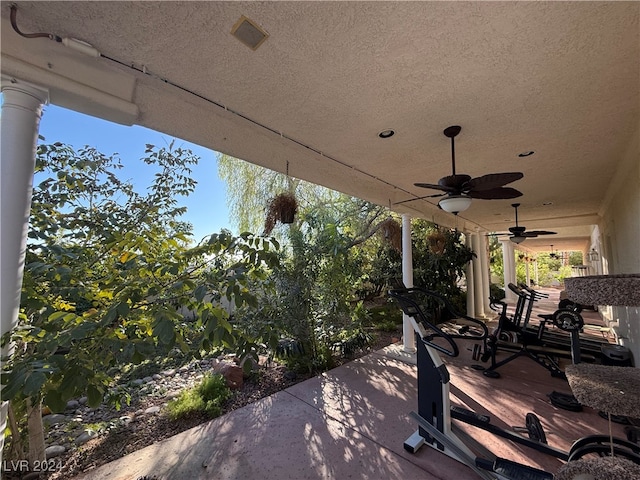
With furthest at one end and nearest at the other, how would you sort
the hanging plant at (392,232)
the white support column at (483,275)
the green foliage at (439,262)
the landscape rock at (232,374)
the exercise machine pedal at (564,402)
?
the white support column at (483,275)
the green foliage at (439,262)
the hanging plant at (392,232)
the landscape rock at (232,374)
the exercise machine pedal at (564,402)

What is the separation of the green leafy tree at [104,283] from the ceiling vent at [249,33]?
3.58 feet

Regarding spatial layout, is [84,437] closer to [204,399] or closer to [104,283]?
[204,399]

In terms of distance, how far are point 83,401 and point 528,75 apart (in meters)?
5.31

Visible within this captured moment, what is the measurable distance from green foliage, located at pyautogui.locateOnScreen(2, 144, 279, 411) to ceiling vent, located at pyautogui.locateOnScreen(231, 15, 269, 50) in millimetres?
1088

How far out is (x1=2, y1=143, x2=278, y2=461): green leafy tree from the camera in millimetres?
1230

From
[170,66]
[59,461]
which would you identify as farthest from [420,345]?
[59,461]

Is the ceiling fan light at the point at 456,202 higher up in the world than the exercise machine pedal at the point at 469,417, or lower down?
higher up

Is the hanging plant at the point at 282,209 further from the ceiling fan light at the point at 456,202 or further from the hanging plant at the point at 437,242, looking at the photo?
the hanging plant at the point at 437,242

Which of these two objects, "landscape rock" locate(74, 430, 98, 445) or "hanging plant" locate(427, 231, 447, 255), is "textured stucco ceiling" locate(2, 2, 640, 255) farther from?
"hanging plant" locate(427, 231, 447, 255)

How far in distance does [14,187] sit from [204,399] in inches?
105

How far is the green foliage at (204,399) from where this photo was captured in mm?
2805

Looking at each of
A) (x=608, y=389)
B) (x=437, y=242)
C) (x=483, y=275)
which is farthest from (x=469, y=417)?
(x=483, y=275)

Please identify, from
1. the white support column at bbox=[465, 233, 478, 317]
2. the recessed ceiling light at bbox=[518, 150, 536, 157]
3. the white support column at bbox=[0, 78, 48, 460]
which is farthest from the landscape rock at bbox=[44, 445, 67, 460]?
the white support column at bbox=[465, 233, 478, 317]

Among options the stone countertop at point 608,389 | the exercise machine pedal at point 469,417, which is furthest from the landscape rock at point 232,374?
the stone countertop at point 608,389
